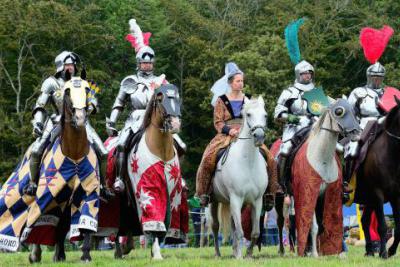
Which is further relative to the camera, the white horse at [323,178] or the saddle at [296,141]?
the saddle at [296,141]

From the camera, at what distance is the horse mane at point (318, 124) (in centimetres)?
1638

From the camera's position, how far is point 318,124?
54.3 feet

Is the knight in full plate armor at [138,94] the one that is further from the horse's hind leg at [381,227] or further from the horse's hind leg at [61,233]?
the horse's hind leg at [381,227]

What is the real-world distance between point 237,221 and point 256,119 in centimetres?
163

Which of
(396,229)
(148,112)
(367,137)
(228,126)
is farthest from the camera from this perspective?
(367,137)

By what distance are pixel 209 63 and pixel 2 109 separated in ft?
27.9

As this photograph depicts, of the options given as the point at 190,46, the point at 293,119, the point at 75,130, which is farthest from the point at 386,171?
the point at 190,46

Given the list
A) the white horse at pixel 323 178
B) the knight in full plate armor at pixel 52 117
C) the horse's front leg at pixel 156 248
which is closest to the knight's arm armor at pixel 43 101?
the knight in full plate armor at pixel 52 117

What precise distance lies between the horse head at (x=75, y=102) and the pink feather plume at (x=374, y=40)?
222 inches

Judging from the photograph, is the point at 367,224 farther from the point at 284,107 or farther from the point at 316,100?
the point at 284,107

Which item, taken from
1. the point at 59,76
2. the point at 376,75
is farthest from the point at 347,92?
the point at 59,76

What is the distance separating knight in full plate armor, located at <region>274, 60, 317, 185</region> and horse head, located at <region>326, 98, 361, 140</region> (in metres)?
1.54

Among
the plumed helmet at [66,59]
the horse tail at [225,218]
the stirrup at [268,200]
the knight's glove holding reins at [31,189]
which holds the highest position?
the plumed helmet at [66,59]

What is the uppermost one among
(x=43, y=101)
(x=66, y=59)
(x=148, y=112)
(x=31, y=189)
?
(x=66, y=59)
